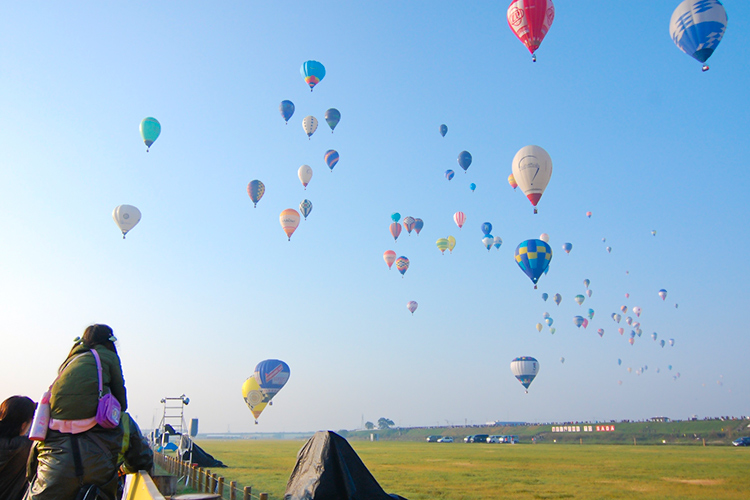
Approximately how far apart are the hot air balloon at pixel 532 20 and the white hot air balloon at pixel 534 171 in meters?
5.82

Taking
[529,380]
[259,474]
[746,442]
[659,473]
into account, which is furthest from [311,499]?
[746,442]

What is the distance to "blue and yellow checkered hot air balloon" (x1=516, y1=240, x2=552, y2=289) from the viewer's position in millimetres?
36125

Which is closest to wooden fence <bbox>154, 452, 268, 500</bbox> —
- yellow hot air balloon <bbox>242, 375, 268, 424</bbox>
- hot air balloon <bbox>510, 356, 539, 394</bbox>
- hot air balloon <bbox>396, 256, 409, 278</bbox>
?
yellow hot air balloon <bbox>242, 375, 268, 424</bbox>

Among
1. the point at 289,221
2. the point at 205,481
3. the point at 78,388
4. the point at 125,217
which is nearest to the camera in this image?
the point at 78,388

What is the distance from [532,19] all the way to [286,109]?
2506 cm

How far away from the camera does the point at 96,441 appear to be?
3.70 m

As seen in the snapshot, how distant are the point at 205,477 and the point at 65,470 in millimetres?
13104

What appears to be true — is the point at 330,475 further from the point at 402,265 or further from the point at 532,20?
the point at 402,265

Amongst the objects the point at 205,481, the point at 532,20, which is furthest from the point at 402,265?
the point at 205,481

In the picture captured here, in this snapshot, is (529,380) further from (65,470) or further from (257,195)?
(65,470)

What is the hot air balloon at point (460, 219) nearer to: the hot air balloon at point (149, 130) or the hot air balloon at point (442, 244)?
the hot air balloon at point (442, 244)

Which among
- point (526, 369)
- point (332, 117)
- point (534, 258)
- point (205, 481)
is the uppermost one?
point (332, 117)

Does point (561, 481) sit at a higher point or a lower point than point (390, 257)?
lower

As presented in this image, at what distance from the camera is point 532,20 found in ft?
90.2
